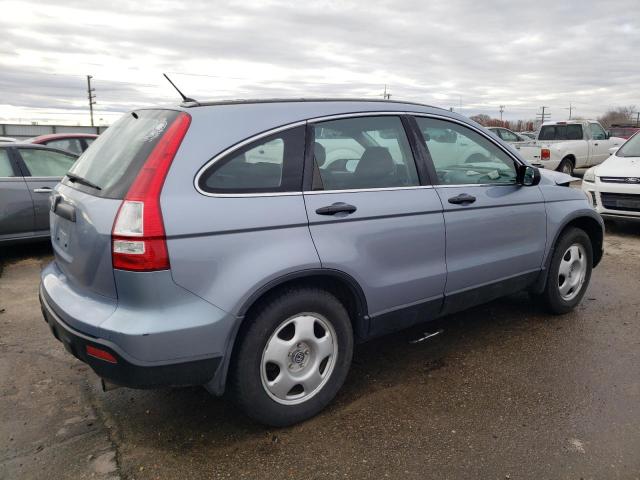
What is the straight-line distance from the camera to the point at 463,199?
347 centimetres

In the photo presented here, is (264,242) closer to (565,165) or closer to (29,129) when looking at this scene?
(565,165)

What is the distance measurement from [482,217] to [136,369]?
94.8 inches

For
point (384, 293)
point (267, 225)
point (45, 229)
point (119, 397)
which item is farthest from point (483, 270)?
point (45, 229)

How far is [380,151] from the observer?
325 cm

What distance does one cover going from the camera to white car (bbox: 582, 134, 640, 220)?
7559mm

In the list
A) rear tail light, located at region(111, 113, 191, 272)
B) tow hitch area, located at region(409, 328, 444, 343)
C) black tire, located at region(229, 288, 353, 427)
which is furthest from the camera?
tow hitch area, located at region(409, 328, 444, 343)

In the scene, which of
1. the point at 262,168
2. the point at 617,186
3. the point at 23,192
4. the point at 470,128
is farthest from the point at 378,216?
the point at 617,186

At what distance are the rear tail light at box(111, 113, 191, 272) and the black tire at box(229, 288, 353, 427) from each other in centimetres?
57

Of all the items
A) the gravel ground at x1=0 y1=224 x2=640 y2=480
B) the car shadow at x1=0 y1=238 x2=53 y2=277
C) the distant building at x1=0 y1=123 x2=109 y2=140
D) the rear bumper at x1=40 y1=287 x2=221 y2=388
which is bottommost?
the gravel ground at x1=0 y1=224 x2=640 y2=480

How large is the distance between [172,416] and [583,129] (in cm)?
1597

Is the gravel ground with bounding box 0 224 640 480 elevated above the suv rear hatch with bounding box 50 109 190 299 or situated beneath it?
situated beneath

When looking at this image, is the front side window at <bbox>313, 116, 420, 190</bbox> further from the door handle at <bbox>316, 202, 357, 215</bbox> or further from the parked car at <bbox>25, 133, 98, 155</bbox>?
the parked car at <bbox>25, 133, 98, 155</bbox>

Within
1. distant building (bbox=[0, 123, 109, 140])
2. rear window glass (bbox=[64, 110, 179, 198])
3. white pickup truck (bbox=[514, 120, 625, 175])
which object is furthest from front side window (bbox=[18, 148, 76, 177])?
distant building (bbox=[0, 123, 109, 140])

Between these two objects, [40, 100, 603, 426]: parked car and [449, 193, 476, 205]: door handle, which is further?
[449, 193, 476, 205]: door handle
